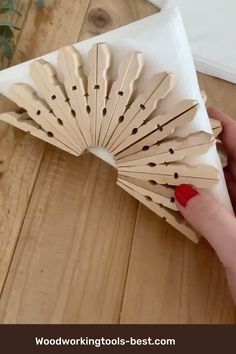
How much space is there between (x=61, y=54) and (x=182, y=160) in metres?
0.14

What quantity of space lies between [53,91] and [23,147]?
0.06 meters

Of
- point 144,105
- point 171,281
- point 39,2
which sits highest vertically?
point 39,2

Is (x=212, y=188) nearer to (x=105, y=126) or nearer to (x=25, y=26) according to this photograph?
(x=105, y=126)

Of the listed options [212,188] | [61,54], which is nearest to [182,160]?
[212,188]

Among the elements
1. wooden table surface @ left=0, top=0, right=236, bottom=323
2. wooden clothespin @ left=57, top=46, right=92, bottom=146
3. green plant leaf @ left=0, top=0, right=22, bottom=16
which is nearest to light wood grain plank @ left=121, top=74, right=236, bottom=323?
wooden table surface @ left=0, top=0, right=236, bottom=323

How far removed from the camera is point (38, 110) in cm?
48

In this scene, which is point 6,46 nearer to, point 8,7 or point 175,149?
point 8,7

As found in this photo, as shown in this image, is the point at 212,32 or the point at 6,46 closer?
the point at 6,46

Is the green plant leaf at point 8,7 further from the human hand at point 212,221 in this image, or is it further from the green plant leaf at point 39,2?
the human hand at point 212,221

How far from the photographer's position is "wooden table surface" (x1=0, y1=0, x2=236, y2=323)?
46 centimetres

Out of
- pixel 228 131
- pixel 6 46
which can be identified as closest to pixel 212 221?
pixel 228 131

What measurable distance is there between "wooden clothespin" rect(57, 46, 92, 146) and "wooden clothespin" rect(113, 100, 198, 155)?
40 millimetres

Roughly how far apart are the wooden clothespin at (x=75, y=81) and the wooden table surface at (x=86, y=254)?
5 centimetres

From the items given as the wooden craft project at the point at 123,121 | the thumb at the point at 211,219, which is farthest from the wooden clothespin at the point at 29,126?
the thumb at the point at 211,219
